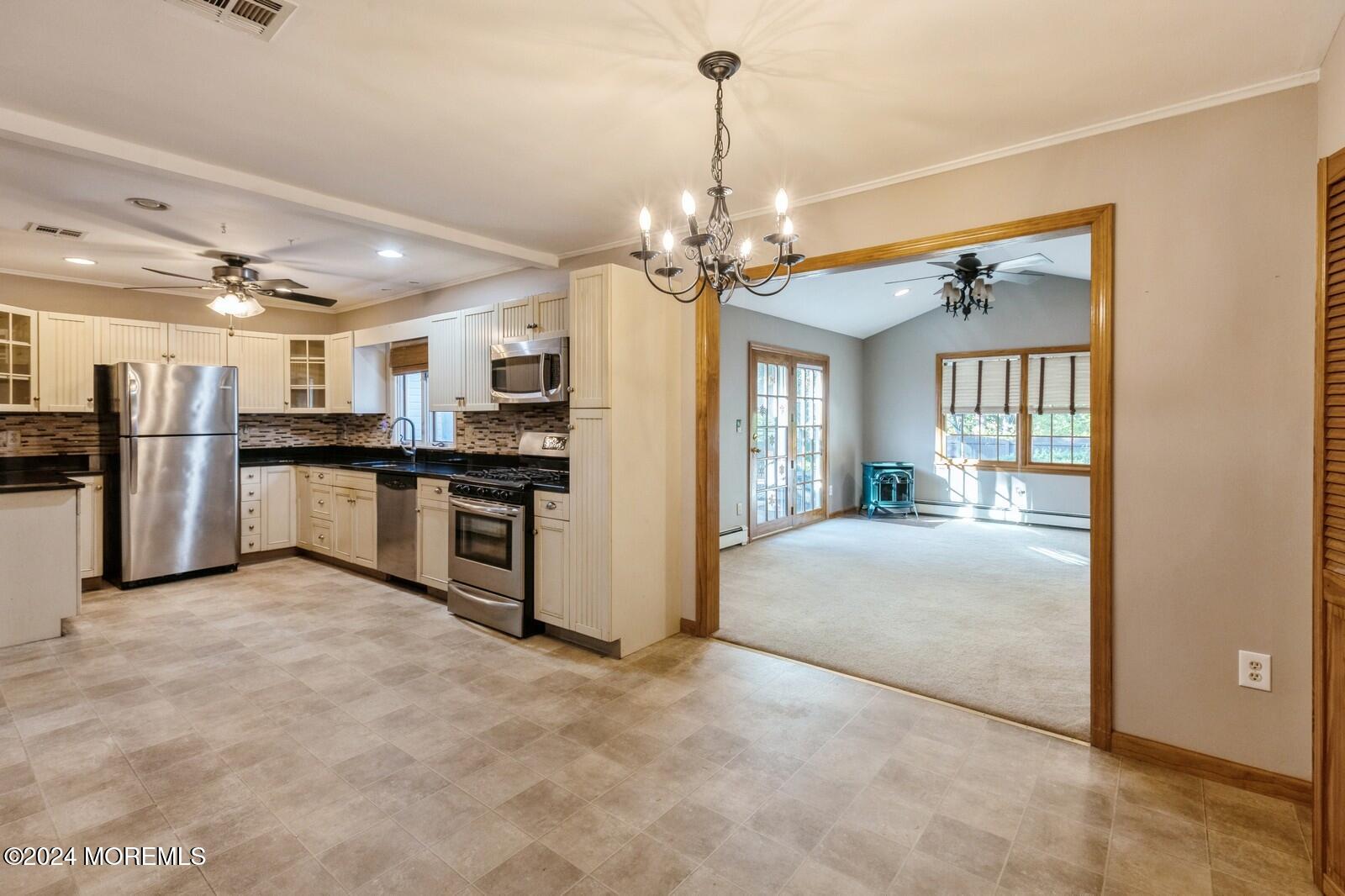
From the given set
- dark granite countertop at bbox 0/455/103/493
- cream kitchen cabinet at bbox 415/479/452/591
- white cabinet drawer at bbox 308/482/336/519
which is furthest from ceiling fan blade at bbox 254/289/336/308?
dark granite countertop at bbox 0/455/103/493

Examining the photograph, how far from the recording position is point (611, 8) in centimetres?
188

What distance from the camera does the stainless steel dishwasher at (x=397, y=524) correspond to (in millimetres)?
4766

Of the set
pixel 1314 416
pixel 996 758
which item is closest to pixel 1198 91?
pixel 1314 416

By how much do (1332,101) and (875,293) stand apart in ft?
17.9

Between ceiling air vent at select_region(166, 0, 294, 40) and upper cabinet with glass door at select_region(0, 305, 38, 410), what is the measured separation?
4551mm

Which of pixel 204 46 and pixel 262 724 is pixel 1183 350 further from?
pixel 262 724

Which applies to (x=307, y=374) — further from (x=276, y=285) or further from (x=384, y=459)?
(x=276, y=285)

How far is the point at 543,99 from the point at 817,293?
16.8 ft

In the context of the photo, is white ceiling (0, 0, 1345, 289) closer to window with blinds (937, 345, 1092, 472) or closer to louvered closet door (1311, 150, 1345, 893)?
louvered closet door (1311, 150, 1345, 893)

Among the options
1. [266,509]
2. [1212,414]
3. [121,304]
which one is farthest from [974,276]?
[121,304]

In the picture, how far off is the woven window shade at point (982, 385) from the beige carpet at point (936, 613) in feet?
6.52

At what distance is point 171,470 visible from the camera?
5043 mm

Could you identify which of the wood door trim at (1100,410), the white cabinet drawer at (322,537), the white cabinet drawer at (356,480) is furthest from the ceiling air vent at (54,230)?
the wood door trim at (1100,410)

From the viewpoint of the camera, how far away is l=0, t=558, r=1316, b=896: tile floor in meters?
1.86
